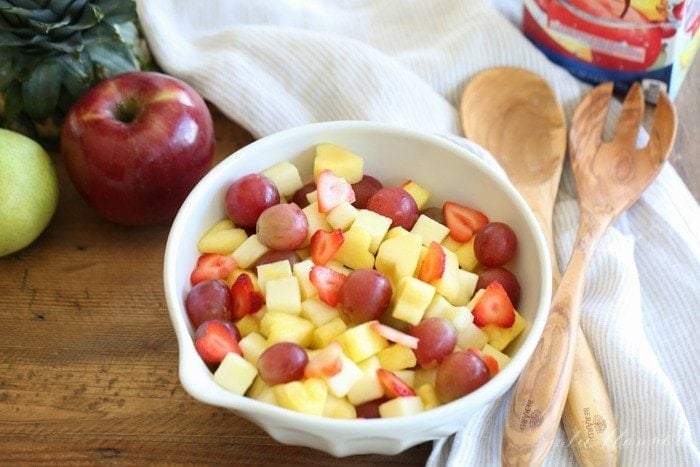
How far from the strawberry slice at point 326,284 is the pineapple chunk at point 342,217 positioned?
0.06m

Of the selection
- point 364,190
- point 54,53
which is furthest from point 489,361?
point 54,53

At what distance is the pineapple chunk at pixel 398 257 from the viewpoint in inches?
31.3

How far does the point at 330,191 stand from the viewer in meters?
0.85

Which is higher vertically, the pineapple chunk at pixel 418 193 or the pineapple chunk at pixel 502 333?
the pineapple chunk at pixel 418 193

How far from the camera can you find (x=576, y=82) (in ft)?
3.80

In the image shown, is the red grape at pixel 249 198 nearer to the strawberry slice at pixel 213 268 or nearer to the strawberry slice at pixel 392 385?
the strawberry slice at pixel 213 268

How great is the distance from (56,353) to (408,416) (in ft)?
1.42

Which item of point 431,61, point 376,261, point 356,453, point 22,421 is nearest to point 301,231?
point 376,261

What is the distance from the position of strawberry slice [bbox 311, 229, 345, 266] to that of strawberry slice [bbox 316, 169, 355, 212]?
0.04 meters

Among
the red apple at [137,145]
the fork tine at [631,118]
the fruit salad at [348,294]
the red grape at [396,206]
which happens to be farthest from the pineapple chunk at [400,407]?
the fork tine at [631,118]

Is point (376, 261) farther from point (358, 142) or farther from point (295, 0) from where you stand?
point (295, 0)

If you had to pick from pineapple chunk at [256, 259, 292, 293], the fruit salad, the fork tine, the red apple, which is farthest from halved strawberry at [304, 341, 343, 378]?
the fork tine

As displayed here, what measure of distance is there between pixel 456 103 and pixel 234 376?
58 cm

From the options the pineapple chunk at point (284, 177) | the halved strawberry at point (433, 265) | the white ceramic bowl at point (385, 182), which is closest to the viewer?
the white ceramic bowl at point (385, 182)
